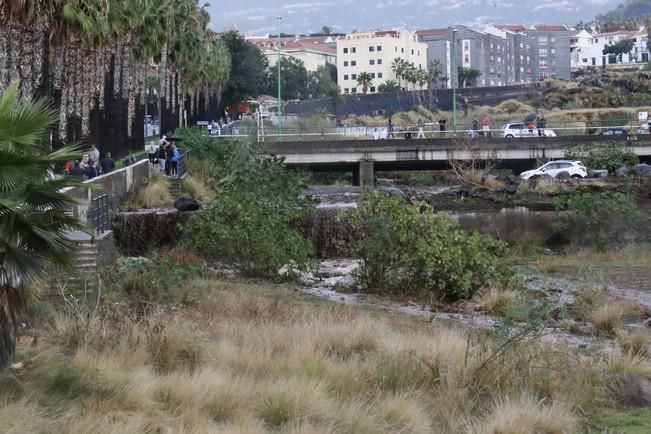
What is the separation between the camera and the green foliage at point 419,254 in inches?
943

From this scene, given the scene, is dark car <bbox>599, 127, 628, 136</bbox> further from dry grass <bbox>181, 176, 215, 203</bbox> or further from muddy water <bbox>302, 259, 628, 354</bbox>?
muddy water <bbox>302, 259, 628, 354</bbox>

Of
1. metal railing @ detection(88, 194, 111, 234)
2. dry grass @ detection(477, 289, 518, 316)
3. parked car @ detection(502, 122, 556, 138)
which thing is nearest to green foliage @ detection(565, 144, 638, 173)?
parked car @ detection(502, 122, 556, 138)

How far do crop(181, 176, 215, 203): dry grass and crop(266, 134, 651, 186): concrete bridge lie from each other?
1891 centimetres

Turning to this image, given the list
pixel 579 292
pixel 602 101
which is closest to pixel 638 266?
pixel 579 292

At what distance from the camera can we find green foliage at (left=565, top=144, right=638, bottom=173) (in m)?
62.1

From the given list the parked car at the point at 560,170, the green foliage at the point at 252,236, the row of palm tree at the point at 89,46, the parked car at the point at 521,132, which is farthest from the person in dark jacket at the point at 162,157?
the parked car at the point at 521,132

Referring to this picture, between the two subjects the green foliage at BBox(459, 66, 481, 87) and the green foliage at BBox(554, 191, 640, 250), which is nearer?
the green foliage at BBox(554, 191, 640, 250)

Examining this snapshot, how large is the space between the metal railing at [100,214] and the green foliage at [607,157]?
41.5m

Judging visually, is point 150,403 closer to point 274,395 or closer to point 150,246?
point 274,395

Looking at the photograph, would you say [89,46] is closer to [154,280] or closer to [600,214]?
[600,214]

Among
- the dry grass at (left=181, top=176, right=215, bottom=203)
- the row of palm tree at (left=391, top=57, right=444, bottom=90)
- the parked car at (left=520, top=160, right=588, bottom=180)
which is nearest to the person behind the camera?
the dry grass at (left=181, top=176, right=215, bottom=203)

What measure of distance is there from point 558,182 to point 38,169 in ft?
144

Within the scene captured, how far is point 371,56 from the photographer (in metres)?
185

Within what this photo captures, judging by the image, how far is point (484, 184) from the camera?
56.2 metres
